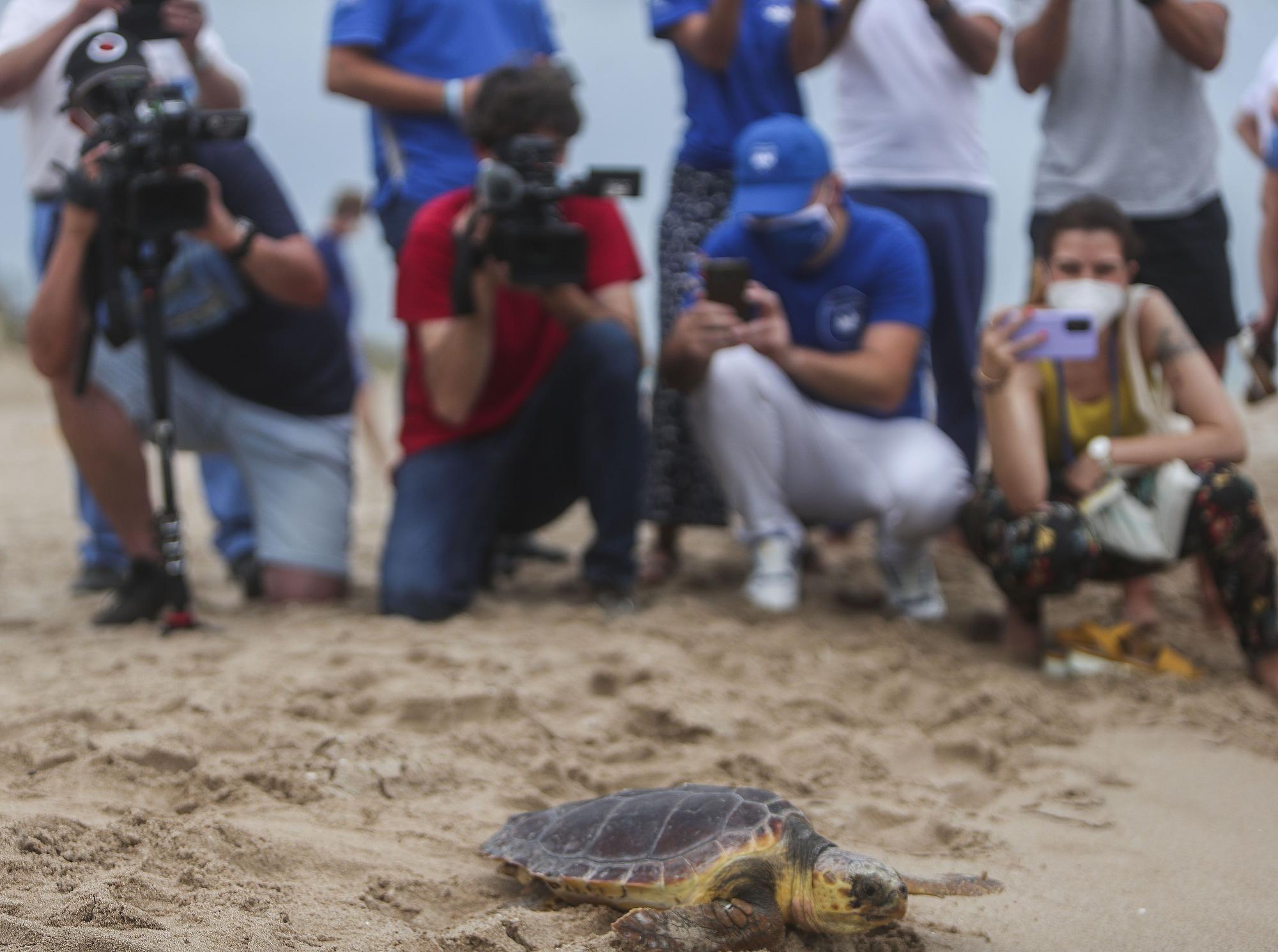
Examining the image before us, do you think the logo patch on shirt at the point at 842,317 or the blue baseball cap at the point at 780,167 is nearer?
the blue baseball cap at the point at 780,167

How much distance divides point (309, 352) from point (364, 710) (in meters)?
1.31

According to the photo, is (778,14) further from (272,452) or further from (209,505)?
(209,505)

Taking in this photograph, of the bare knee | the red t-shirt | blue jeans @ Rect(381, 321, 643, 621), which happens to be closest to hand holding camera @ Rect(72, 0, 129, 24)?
the red t-shirt

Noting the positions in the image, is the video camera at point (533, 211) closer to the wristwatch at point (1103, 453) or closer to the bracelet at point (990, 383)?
the bracelet at point (990, 383)

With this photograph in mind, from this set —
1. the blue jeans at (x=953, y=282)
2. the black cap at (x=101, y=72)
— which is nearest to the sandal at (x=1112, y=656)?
the blue jeans at (x=953, y=282)

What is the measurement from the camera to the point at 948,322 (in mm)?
3402

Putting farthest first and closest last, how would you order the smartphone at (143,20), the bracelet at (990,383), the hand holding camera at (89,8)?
the hand holding camera at (89,8) < the smartphone at (143,20) < the bracelet at (990,383)

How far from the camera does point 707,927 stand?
4.86 ft

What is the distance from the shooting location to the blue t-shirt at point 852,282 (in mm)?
3037

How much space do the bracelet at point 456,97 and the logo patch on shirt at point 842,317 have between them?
977 mm

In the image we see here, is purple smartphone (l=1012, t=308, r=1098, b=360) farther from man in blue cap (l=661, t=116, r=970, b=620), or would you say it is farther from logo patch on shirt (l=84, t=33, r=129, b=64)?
logo patch on shirt (l=84, t=33, r=129, b=64)

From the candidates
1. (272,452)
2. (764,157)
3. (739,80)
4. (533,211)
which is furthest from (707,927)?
(739,80)

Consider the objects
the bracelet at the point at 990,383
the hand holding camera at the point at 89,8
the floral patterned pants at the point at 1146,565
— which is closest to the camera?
the floral patterned pants at the point at 1146,565

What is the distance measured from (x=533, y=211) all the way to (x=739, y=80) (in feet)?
2.55
